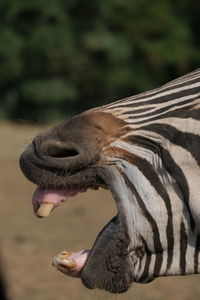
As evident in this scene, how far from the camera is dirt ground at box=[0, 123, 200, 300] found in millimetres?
7027

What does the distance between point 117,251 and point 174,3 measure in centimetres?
2562

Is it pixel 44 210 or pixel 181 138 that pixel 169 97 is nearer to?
pixel 181 138

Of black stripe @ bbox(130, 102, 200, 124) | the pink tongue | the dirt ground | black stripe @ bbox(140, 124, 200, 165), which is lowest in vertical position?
the dirt ground

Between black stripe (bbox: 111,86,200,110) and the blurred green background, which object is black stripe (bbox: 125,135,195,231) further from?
the blurred green background

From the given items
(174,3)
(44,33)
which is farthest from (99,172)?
(174,3)

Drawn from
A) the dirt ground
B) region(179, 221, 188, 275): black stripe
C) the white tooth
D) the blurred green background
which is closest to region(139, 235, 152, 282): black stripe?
region(179, 221, 188, 275): black stripe

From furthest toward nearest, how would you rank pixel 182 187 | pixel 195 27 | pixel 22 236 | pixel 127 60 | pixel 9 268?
pixel 195 27, pixel 127 60, pixel 22 236, pixel 9 268, pixel 182 187

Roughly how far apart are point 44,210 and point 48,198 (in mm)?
55

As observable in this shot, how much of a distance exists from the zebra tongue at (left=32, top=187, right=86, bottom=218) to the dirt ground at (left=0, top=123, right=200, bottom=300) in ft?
6.25

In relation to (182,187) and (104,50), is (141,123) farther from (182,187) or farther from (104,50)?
(104,50)

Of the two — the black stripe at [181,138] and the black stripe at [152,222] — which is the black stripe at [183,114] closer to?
the black stripe at [181,138]

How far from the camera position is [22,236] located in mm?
9125

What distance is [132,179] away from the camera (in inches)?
103

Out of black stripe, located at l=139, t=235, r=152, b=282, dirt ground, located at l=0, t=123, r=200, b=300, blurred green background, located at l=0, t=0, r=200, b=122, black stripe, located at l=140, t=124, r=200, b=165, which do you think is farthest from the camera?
Result: blurred green background, located at l=0, t=0, r=200, b=122
